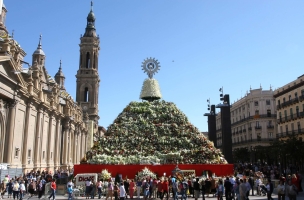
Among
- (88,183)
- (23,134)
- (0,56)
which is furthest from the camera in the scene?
(23,134)

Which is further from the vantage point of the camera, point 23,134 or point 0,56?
point 23,134

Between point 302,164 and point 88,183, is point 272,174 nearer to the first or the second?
point 88,183

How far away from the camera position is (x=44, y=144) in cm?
4012

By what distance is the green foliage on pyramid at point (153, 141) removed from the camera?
26.5 metres

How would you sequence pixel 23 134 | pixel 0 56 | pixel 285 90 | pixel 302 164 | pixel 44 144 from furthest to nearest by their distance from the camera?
pixel 285 90 < pixel 302 164 < pixel 44 144 < pixel 23 134 < pixel 0 56

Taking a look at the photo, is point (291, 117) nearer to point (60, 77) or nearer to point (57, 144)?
point (57, 144)

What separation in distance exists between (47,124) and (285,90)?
34568mm

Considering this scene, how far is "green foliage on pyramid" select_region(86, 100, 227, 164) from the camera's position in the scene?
26.5m

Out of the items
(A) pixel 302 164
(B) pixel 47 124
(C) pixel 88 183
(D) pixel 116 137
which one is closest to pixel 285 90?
(A) pixel 302 164

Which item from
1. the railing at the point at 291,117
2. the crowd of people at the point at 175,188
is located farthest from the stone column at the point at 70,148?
the railing at the point at 291,117

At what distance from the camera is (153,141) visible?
93.1 ft

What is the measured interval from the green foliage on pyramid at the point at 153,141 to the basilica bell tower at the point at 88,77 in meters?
49.7

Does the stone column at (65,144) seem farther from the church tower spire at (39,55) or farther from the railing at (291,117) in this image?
the railing at (291,117)

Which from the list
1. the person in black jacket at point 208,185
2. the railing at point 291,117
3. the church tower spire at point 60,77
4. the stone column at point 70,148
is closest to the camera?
the person in black jacket at point 208,185
